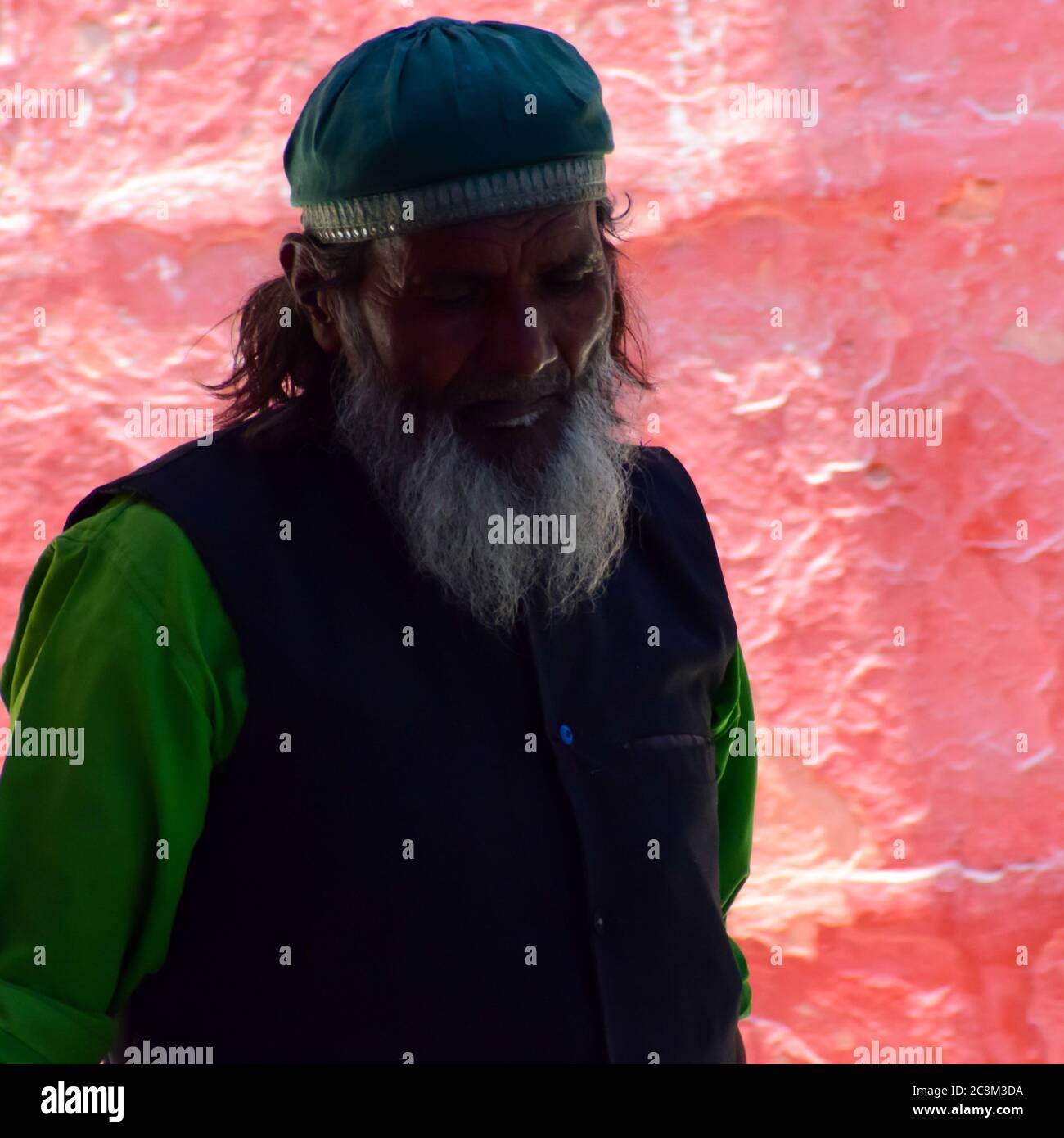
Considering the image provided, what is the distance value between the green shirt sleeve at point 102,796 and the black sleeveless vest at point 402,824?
56 mm

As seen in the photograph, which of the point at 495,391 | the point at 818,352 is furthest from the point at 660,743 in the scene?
the point at 818,352

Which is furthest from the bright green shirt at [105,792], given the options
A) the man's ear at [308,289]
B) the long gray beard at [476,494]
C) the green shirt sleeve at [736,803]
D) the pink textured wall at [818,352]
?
the pink textured wall at [818,352]

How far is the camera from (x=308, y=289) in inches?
64.0

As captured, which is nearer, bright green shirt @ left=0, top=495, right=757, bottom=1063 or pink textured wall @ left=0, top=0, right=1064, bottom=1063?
bright green shirt @ left=0, top=495, right=757, bottom=1063

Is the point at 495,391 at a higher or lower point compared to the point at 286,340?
lower

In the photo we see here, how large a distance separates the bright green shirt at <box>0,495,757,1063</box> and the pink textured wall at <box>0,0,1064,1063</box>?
1539mm

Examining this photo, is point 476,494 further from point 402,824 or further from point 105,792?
point 105,792

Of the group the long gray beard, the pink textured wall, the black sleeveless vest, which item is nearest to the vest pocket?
the black sleeveless vest

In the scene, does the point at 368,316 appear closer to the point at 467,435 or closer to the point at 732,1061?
the point at 467,435

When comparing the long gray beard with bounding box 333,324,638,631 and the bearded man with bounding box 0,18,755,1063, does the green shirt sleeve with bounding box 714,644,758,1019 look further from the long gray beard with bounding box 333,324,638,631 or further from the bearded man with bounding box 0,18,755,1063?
the long gray beard with bounding box 333,324,638,631

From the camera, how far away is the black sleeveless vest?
137 cm
